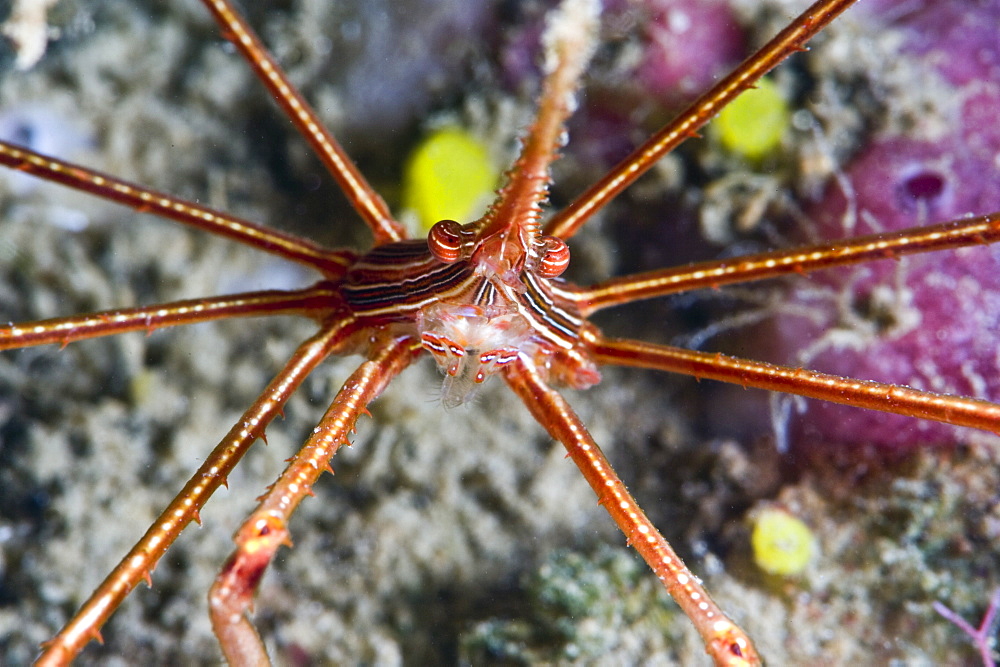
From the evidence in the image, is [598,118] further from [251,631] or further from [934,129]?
[251,631]

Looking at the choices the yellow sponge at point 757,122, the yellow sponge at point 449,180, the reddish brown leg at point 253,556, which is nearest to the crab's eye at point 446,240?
the reddish brown leg at point 253,556

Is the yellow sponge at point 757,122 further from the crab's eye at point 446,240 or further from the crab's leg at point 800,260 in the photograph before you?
the crab's eye at point 446,240

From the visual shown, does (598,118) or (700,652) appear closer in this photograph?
(700,652)

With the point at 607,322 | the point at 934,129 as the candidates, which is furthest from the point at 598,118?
the point at 934,129

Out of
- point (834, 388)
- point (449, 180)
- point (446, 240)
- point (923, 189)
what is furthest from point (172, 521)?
point (923, 189)

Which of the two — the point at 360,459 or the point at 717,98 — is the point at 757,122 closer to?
the point at 717,98

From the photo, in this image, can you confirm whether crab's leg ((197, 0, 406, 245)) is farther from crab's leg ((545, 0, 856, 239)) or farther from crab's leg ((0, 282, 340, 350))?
crab's leg ((545, 0, 856, 239))
